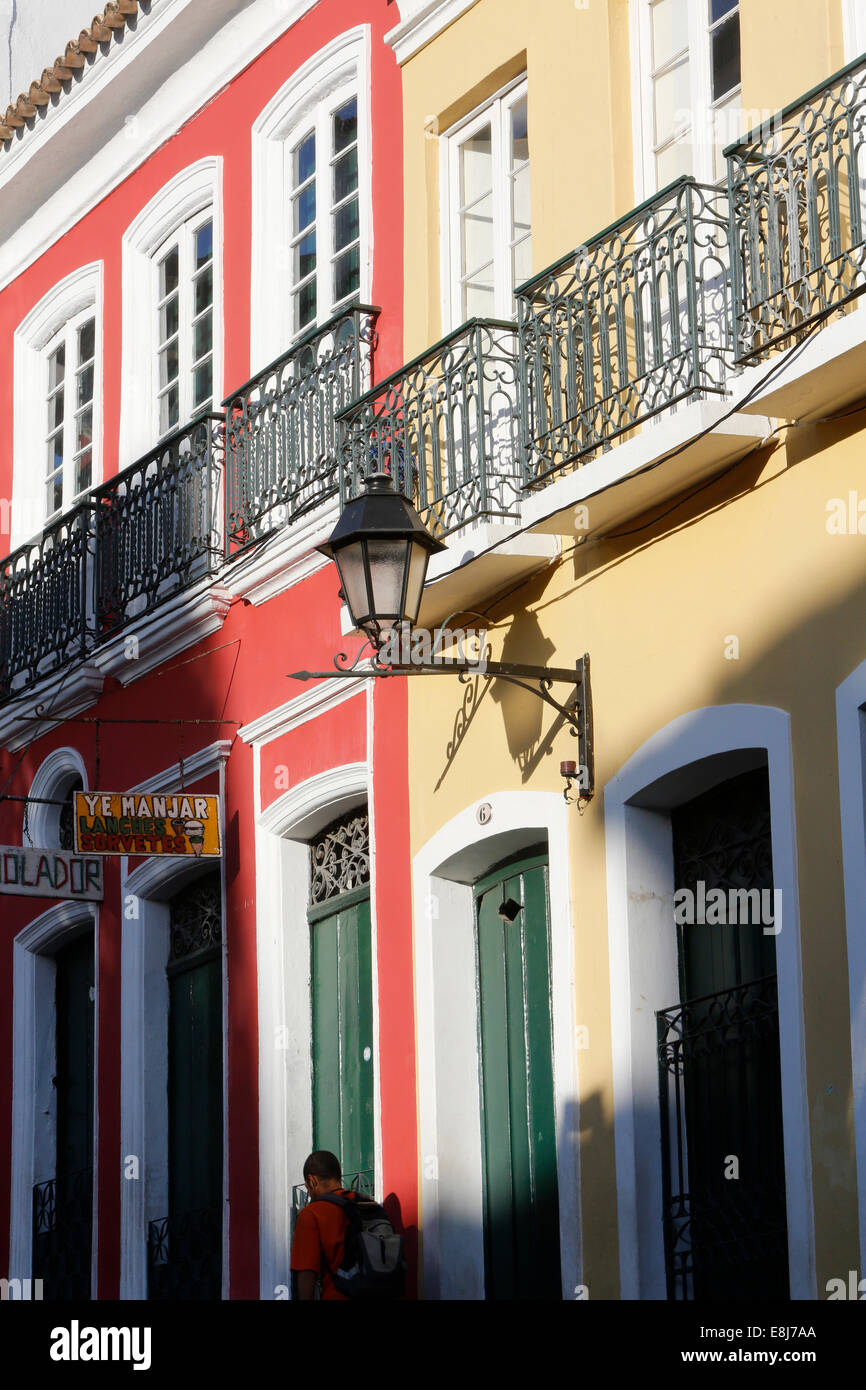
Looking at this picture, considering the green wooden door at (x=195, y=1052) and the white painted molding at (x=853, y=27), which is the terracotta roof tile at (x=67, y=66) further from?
the white painted molding at (x=853, y=27)

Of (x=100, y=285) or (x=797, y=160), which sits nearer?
(x=797, y=160)

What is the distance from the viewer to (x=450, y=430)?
37.3 ft

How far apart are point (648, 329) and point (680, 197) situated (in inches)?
26.5

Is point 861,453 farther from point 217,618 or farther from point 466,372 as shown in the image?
point 217,618

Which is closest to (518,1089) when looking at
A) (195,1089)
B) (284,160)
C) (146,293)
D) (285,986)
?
(285,986)

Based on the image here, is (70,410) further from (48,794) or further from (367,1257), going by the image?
(367,1257)

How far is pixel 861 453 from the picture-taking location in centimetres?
923

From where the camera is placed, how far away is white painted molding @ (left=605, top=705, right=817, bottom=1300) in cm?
941

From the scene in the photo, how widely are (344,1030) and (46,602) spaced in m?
4.32

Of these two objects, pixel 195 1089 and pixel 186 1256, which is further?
pixel 195 1089

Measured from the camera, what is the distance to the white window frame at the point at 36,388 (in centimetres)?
1683

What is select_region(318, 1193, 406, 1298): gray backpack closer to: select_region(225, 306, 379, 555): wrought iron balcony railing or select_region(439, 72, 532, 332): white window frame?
select_region(225, 306, 379, 555): wrought iron balcony railing

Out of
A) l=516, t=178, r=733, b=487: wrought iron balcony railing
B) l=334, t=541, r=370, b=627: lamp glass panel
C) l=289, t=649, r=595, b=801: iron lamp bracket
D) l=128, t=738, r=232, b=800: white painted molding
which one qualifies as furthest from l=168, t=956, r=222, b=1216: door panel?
l=516, t=178, r=733, b=487: wrought iron balcony railing
